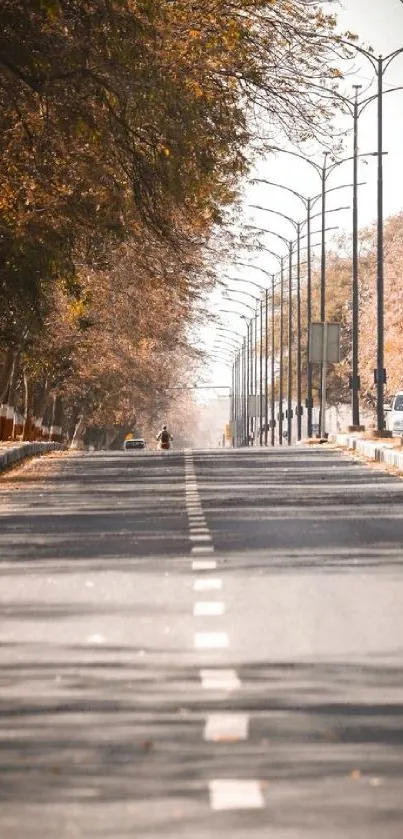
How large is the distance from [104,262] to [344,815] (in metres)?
39.9

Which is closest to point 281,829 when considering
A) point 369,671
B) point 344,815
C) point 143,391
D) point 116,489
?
point 344,815

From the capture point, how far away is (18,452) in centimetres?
4919

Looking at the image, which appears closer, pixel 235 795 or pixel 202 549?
pixel 235 795

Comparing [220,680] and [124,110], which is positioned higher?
[124,110]

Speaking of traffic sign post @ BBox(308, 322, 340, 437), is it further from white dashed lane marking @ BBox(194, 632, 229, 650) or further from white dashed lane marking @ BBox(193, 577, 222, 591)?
white dashed lane marking @ BBox(194, 632, 229, 650)

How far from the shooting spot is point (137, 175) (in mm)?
30578

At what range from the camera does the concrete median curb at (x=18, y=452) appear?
44175 mm

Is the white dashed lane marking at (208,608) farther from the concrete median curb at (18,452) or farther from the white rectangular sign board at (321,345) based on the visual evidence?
the white rectangular sign board at (321,345)

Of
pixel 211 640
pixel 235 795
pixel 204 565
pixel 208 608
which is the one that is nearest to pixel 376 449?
pixel 204 565

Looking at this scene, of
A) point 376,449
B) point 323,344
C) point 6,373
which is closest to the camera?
point 376,449

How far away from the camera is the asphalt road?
730 cm

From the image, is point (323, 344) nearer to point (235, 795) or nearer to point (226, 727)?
point (226, 727)

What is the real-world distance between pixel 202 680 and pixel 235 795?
9.88 ft

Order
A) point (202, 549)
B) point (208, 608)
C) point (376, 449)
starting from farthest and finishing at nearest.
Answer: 1. point (376, 449)
2. point (202, 549)
3. point (208, 608)
